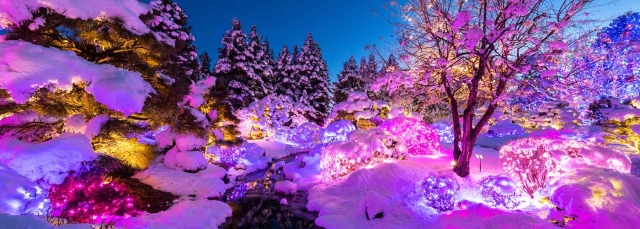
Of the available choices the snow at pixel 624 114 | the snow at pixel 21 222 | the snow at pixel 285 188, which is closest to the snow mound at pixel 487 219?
the snow at pixel 285 188

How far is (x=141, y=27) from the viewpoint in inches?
254

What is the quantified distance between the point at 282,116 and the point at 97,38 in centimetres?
1605

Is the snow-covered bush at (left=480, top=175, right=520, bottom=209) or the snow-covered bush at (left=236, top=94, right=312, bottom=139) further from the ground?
the snow-covered bush at (left=236, top=94, right=312, bottom=139)

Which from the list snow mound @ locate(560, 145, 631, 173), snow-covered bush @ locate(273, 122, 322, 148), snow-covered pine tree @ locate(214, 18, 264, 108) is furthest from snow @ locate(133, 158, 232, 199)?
snow-covered pine tree @ locate(214, 18, 264, 108)

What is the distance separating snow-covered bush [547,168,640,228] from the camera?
5.00 m

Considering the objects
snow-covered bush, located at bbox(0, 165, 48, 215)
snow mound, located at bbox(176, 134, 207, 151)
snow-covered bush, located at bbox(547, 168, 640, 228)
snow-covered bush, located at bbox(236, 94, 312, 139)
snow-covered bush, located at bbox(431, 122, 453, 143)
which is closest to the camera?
snow-covered bush, located at bbox(0, 165, 48, 215)

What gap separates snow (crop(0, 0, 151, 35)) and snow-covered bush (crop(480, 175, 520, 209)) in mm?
8638

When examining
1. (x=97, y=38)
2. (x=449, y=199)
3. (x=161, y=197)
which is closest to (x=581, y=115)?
(x=449, y=199)

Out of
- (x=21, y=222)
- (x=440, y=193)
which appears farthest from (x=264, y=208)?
(x=21, y=222)

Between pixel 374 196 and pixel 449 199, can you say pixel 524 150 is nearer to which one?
pixel 449 199

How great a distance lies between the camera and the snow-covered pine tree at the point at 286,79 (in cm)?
2762

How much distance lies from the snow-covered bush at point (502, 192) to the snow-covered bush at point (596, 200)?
114 centimetres

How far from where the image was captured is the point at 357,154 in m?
9.44

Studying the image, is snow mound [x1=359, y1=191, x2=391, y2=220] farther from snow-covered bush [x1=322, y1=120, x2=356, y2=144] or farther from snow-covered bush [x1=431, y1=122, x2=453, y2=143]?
snow-covered bush [x1=431, y1=122, x2=453, y2=143]
